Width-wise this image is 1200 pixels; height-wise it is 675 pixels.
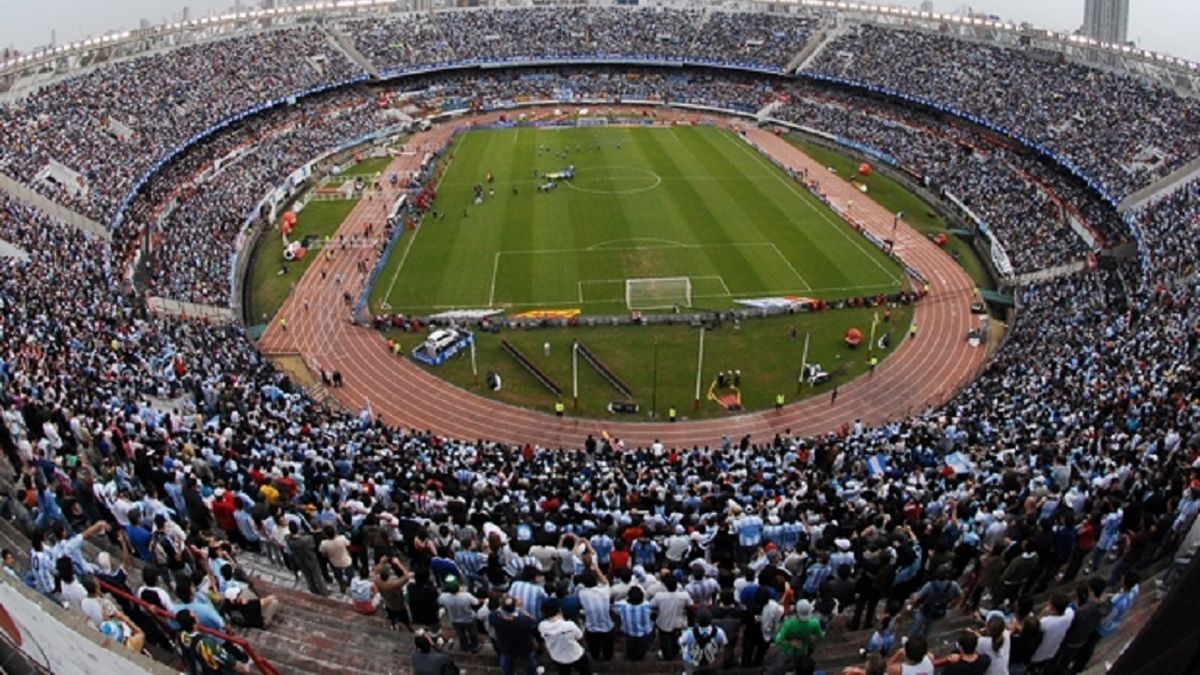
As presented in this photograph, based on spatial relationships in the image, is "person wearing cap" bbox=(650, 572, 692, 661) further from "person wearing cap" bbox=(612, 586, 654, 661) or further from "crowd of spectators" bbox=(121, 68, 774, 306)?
"crowd of spectators" bbox=(121, 68, 774, 306)

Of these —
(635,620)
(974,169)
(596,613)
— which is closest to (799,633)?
(635,620)

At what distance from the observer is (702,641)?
10.9 metres

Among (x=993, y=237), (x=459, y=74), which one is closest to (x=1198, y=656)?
(x=993, y=237)

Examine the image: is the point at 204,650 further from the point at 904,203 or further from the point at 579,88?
the point at 579,88

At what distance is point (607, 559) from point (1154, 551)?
8.29 m

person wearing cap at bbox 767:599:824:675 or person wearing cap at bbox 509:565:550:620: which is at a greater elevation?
person wearing cap at bbox 767:599:824:675

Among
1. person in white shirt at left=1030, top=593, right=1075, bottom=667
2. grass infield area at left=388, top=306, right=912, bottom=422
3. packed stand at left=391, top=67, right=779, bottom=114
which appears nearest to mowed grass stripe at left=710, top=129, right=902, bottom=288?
grass infield area at left=388, top=306, right=912, bottom=422

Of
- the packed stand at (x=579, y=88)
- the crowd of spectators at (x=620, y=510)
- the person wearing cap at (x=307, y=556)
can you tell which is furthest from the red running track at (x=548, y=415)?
the packed stand at (x=579, y=88)

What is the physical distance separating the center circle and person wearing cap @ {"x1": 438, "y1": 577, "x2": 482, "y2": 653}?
4882 centimetres

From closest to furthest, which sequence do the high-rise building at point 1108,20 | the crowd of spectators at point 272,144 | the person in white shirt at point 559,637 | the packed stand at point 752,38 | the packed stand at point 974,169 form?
the person in white shirt at point 559,637 < the crowd of spectators at point 272,144 < the packed stand at point 974,169 < the packed stand at point 752,38 < the high-rise building at point 1108,20

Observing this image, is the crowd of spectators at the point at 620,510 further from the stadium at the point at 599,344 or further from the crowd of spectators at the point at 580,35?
the crowd of spectators at the point at 580,35

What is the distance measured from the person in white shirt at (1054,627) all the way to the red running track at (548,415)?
72.4 ft

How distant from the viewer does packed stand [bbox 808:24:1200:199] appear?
49.4m

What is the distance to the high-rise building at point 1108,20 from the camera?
135125mm
